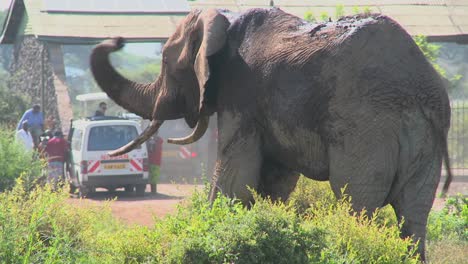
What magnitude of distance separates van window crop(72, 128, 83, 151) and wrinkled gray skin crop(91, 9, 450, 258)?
16153mm

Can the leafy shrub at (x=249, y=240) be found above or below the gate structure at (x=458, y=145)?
above

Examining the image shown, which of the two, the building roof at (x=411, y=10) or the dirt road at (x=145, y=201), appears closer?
the dirt road at (x=145, y=201)

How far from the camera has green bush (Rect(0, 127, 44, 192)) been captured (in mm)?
20891

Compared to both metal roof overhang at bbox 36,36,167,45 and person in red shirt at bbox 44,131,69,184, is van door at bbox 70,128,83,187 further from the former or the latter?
metal roof overhang at bbox 36,36,167,45

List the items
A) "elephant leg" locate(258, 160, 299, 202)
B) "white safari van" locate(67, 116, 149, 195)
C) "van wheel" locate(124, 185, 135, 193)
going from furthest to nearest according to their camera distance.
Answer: "van wheel" locate(124, 185, 135, 193) → "white safari van" locate(67, 116, 149, 195) → "elephant leg" locate(258, 160, 299, 202)

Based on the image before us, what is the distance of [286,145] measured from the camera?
32.2ft

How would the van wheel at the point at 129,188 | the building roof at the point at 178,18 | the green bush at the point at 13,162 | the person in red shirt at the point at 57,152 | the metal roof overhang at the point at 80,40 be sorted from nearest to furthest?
the green bush at the point at 13,162 < the person in red shirt at the point at 57,152 < the van wheel at the point at 129,188 < the metal roof overhang at the point at 80,40 < the building roof at the point at 178,18

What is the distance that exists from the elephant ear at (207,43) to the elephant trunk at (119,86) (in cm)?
118

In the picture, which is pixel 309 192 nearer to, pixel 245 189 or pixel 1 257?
pixel 245 189

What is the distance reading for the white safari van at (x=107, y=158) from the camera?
25891 mm

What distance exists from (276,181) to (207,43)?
1442 mm

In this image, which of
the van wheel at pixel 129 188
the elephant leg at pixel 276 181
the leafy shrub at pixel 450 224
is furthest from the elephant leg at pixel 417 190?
the van wheel at pixel 129 188

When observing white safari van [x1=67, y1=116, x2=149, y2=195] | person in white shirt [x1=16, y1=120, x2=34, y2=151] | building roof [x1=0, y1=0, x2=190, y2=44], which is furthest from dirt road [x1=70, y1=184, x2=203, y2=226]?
building roof [x1=0, y1=0, x2=190, y2=44]

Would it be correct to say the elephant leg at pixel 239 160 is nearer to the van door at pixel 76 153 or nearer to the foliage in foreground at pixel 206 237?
the foliage in foreground at pixel 206 237
